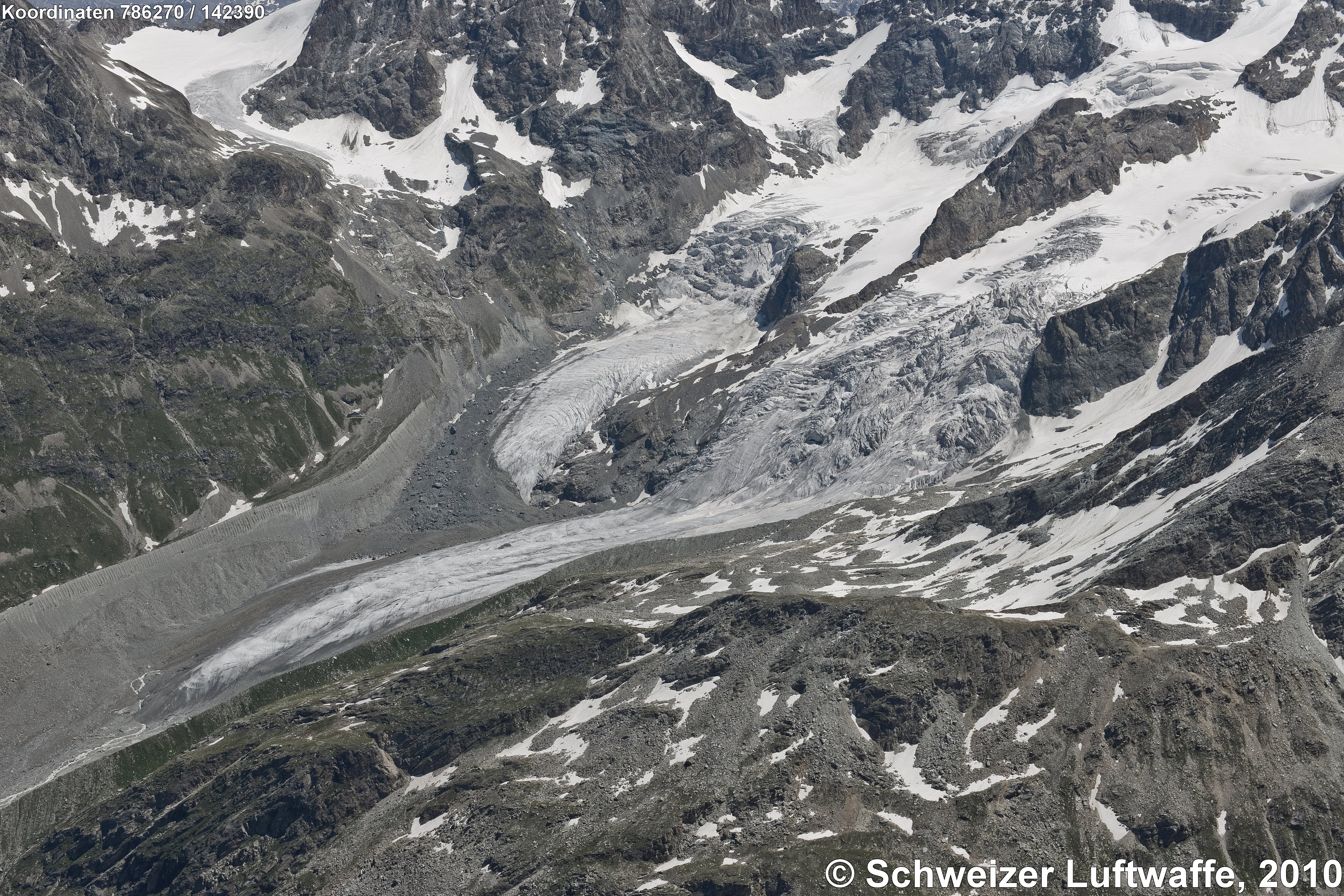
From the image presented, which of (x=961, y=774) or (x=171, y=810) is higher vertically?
(x=171, y=810)

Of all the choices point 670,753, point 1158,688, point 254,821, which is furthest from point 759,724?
point 254,821

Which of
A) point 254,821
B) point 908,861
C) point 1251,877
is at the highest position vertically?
point 254,821

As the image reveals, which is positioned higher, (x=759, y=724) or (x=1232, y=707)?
(x=759, y=724)

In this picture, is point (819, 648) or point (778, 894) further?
point (819, 648)

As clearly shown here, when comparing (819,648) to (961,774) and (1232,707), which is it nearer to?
(961,774)

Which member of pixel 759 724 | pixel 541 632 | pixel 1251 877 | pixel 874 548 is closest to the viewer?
pixel 1251 877

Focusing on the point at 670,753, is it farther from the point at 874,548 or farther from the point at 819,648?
the point at 874,548

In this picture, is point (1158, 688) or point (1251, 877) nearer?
point (1251, 877)

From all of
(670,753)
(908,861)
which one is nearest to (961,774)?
(908,861)

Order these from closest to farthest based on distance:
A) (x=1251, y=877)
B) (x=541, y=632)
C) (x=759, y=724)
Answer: (x=1251, y=877), (x=759, y=724), (x=541, y=632)
